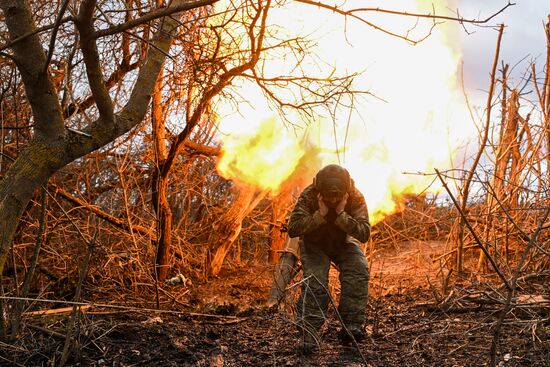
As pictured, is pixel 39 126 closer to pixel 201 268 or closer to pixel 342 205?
pixel 342 205

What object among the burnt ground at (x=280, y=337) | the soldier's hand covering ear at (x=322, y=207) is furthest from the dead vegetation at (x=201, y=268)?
the soldier's hand covering ear at (x=322, y=207)

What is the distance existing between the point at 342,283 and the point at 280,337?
809mm

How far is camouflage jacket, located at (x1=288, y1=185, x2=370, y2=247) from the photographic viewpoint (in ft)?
17.1

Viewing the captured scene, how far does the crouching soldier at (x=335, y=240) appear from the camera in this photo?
510 centimetres

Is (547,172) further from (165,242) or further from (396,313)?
(165,242)

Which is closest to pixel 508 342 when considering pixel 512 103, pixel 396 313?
pixel 396 313

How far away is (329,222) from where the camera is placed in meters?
5.46

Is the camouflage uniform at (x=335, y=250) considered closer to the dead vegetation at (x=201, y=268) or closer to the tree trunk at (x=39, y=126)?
the dead vegetation at (x=201, y=268)

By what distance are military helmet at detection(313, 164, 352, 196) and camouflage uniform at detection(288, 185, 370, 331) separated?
0.69 feet

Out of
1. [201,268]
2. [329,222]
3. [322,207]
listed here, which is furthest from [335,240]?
[201,268]

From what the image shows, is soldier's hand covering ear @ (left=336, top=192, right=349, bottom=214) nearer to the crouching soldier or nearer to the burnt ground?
the crouching soldier

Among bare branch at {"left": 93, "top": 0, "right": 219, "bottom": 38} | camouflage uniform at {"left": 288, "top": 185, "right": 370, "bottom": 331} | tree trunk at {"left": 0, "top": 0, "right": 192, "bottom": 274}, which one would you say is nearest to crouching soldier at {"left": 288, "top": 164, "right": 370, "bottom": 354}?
camouflage uniform at {"left": 288, "top": 185, "right": 370, "bottom": 331}

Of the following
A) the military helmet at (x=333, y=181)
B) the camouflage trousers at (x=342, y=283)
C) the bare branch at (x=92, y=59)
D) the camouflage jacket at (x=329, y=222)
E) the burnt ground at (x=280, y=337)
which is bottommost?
the burnt ground at (x=280, y=337)

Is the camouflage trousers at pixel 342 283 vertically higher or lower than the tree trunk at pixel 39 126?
lower
